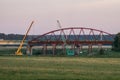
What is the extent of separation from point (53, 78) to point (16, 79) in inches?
119

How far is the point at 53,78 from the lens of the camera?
120 feet

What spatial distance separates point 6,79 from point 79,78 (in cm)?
561

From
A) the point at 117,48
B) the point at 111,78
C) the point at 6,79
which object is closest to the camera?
the point at 6,79

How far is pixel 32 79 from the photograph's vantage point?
35.3 m

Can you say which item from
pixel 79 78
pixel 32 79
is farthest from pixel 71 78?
pixel 32 79

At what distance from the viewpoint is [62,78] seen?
119 feet

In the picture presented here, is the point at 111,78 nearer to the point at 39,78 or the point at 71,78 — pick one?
the point at 71,78

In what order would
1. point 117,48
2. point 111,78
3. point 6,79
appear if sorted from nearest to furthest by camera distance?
point 6,79 < point 111,78 < point 117,48

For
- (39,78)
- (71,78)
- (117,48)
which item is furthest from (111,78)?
(117,48)

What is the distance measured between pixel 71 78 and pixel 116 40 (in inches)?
5819

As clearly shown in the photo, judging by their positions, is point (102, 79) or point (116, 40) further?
point (116, 40)

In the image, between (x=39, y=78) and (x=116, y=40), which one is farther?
(x=116, y=40)

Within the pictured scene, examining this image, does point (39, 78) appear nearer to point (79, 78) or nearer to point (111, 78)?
point (79, 78)

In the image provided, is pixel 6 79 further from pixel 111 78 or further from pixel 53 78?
pixel 111 78
